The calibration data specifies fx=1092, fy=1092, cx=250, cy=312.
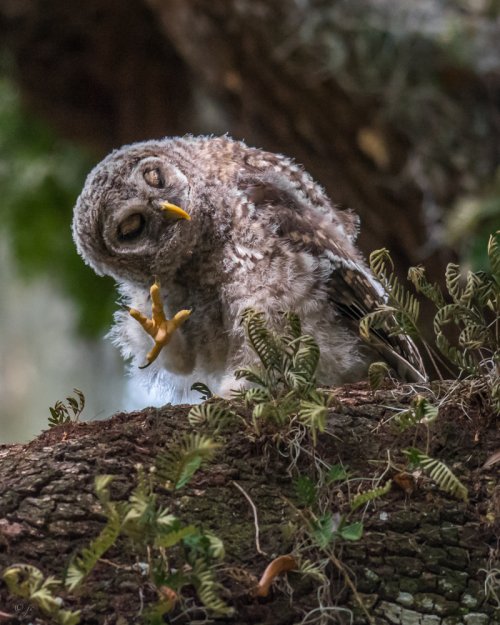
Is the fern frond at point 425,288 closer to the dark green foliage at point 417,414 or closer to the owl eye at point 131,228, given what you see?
Result: the dark green foliage at point 417,414

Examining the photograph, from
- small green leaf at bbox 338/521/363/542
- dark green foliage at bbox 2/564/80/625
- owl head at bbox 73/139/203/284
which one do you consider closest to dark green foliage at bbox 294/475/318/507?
small green leaf at bbox 338/521/363/542

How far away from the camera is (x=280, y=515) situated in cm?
223

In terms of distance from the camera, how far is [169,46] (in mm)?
6758

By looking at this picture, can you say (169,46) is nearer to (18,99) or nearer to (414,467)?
(18,99)

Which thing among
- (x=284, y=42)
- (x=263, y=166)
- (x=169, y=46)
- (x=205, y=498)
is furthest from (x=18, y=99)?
(x=205, y=498)

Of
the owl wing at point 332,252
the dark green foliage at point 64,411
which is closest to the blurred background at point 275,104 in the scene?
the owl wing at point 332,252

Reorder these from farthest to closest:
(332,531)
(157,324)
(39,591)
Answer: (157,324) → (332,531) → (39,591)

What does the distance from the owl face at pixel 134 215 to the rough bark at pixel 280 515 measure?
3.31ft

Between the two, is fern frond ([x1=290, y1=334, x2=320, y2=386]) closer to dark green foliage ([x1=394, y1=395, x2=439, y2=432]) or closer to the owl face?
dark green foliage ([x1=394, y1=395, x2=439, y2=432])

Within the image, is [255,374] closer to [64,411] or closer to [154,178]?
[64,411]

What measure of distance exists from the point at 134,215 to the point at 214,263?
0.30 meters

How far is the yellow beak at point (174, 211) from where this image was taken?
3332 mm

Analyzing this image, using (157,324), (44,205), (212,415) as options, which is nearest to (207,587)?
(212,415)

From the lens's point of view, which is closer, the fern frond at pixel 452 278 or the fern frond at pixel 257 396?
the fern frond at pixel 257 396
